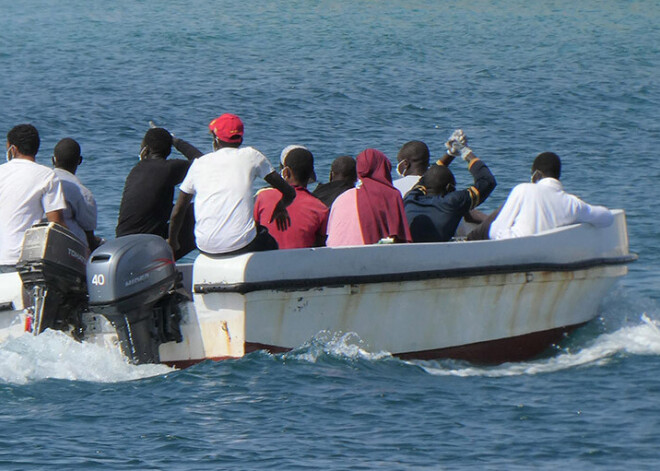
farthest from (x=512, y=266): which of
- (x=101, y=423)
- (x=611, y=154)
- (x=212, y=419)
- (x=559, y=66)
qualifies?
(x=559, y=66)

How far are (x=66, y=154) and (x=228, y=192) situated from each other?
134 centimetres

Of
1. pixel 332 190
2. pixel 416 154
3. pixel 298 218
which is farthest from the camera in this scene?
pixel 416 154

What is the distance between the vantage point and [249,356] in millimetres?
7660

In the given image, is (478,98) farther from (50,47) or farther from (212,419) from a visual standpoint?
(212,419)

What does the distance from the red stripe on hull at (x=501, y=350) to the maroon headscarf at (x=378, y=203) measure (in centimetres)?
81

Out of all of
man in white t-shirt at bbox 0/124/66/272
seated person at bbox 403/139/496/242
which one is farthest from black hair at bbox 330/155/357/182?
man in white t-shirt at bbox 0/124/66/272

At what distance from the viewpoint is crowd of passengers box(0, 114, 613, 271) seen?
762cm

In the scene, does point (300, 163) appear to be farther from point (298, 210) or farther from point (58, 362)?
point (58, 362)

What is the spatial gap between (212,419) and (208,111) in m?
15.3

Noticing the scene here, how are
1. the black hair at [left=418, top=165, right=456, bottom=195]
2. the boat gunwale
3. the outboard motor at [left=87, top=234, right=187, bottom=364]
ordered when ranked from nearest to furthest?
the outboard motor at [left=87, top=234, right=187, bottom=364] → the boat gunwale → the black hair at [left=418, top=165, right=456, bottom=195]

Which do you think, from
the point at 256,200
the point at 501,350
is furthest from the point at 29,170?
the point at 501,350

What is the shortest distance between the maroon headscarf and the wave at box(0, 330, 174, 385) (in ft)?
5.85

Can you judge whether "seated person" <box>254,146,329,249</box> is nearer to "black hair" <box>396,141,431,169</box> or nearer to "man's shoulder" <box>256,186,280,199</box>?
"man's shoulder" <box>256,186,280,199</box>

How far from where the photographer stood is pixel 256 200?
8.47 meters
